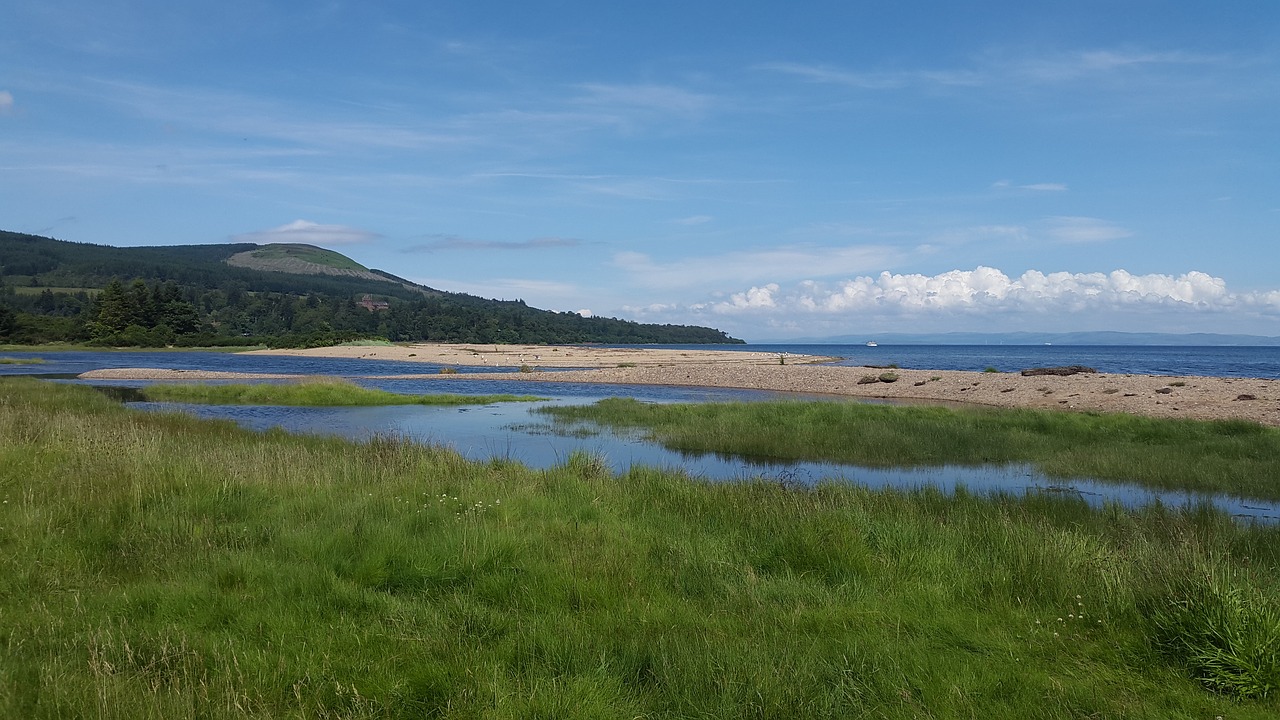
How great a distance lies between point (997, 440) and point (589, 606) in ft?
67.8

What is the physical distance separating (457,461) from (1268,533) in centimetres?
1382

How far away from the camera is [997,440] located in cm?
2383

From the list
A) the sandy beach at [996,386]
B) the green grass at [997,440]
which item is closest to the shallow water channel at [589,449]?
the green grass at [997,440]

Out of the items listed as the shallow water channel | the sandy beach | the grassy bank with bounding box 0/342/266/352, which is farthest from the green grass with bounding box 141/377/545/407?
the grassy bank with bounding box 0/342/266/352

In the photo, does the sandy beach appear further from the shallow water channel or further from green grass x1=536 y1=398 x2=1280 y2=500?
the shallow water channel

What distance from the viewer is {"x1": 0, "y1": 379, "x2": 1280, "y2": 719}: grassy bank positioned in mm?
5324

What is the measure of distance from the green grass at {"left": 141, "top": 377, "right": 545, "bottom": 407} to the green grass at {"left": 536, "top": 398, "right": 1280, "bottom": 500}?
1269 cm

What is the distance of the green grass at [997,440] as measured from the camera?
1827 cm

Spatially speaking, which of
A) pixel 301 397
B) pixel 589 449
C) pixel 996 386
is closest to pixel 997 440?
pixel 589 449

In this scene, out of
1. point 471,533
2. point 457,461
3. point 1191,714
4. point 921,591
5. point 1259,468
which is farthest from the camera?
point 1259,468

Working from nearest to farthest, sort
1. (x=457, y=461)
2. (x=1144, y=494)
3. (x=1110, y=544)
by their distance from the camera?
(x=1110, y=544) < (x=457, y=461) < (x=1144, y=494)

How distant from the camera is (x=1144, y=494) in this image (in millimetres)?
16250

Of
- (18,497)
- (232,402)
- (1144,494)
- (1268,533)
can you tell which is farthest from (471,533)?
(232,402)

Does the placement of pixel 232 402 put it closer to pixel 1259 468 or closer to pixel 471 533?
pixel 471 533
